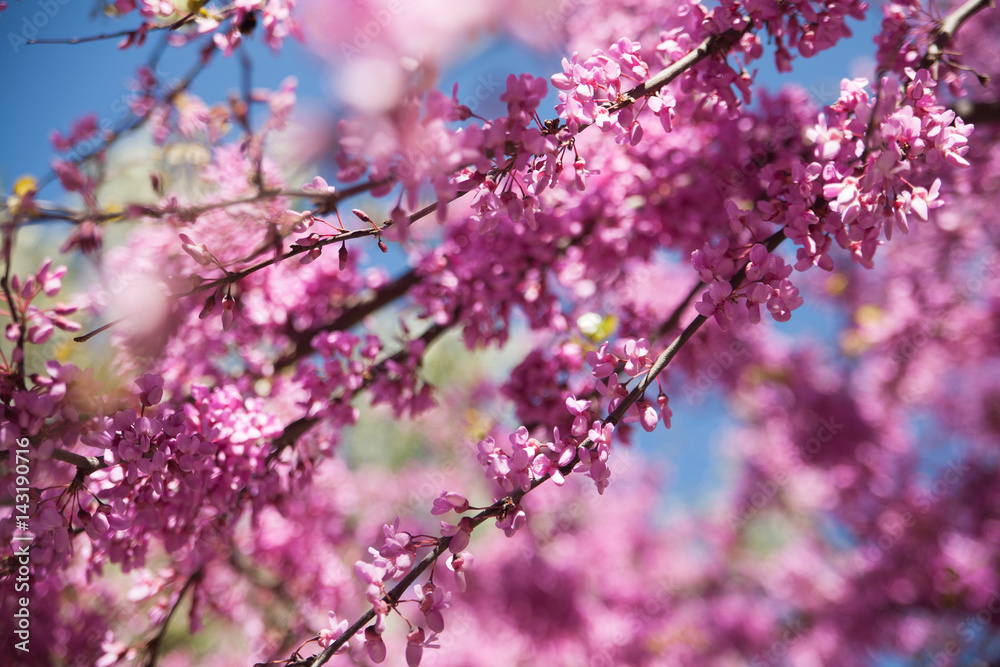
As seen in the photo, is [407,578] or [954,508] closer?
[407,578]

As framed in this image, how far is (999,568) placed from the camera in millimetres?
4094

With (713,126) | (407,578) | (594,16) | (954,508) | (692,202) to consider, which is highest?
(594,16)

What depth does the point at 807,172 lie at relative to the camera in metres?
1.27

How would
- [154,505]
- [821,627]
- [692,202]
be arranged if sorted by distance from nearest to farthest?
1. [154,505]
2. [692,202]
3. [821,627]

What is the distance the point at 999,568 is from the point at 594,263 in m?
4.23

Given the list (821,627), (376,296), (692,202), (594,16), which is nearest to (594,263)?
(692,202)

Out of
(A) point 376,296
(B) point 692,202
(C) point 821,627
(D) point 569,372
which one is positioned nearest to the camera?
(D) point 569,372

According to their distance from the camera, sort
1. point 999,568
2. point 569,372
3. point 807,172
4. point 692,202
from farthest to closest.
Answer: point 999,568 < point 692,202 < point 569,372 < point 807,172

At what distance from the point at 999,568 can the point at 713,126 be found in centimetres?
420

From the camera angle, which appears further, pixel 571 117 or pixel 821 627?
pixel 821 627

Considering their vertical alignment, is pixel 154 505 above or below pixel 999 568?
below

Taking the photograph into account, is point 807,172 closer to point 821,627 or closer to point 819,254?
point 819,254

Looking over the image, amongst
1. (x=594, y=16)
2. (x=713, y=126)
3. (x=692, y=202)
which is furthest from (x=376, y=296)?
(x=594, y=16)

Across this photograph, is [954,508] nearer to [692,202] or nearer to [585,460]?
[692,202]
